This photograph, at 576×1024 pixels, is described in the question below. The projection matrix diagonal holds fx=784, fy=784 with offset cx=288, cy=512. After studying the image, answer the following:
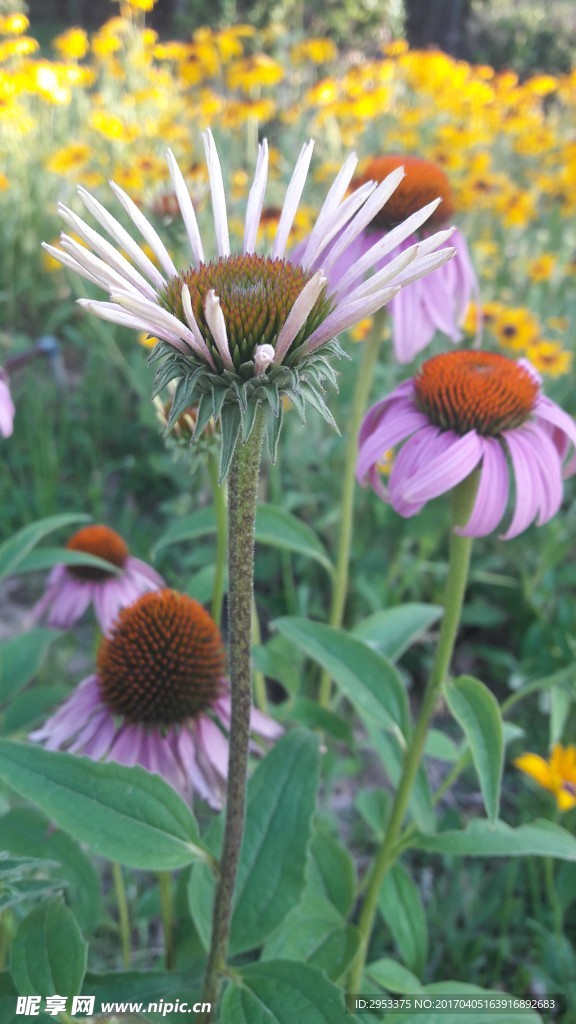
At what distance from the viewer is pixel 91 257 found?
48 centimetres

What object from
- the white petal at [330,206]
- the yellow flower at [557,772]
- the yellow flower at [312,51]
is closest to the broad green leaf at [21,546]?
the white petal at [330,206]

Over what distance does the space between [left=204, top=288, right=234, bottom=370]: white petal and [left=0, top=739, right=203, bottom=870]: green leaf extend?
1.44ft

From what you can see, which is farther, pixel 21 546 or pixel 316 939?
pixel 21 546

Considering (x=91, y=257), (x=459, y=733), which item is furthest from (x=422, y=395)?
(x=459, y=733)

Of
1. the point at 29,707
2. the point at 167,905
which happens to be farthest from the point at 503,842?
the point at 29,707

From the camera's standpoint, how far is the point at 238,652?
61 cm

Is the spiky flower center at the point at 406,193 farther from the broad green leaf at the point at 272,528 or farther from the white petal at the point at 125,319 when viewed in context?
the white petal at the point at 125,319

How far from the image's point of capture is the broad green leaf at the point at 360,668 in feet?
3.05

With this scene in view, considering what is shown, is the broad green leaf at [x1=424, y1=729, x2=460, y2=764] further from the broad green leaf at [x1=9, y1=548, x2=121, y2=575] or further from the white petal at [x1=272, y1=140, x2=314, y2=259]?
the white petal at [x1=272, y1=140, x2=314, y2=259]

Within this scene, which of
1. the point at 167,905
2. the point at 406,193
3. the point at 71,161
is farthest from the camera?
the point at 71,161

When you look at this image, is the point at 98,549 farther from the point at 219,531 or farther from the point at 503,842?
the point at 503,842

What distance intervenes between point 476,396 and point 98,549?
24.8 inches

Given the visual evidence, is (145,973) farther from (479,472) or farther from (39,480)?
(39,480)

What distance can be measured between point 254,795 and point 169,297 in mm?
540
